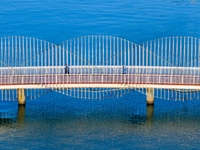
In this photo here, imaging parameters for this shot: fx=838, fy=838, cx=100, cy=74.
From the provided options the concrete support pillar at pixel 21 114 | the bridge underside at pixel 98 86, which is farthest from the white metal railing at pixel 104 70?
the concrete support pillar at pixel 21 114

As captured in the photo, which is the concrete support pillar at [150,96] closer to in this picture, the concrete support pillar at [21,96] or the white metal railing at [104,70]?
the white metal railing at [104,70]

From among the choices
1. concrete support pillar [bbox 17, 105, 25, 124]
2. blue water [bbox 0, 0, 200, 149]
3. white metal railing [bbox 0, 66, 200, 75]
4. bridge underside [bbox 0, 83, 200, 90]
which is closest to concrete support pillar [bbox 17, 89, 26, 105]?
concrete support pillar [bbox 17, 105, 25, 124]

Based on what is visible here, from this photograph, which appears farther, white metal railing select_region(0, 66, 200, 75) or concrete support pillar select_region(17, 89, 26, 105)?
white metal railing select_region(0, 66, 200, 75)

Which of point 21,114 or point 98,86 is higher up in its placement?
point 98,86

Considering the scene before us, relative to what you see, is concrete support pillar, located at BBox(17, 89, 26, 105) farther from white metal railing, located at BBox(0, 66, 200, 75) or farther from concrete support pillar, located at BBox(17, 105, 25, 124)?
white metal railing, located at BBox(0, 66, 200, 75)

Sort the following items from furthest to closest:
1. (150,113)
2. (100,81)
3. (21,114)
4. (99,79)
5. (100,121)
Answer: (150,113)
(21,114)
(99,79)
(100,81)
(100,121)

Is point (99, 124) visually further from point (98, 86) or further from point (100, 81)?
point (100, 81)

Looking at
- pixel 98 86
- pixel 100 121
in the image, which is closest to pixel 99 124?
pixel 100 121

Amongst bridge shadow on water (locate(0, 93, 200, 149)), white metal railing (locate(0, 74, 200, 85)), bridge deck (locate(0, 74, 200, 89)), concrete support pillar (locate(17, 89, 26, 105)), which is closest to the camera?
bridge shadow on water (locate(0, 93, 200, 149))

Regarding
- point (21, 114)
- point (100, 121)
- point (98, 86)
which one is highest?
point (98, 86)

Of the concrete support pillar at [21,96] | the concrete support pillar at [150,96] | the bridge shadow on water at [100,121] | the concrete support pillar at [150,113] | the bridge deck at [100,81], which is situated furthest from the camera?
the concrete support pillar at [21,96]

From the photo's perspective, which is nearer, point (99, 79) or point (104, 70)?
point (99, 79)
